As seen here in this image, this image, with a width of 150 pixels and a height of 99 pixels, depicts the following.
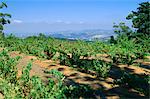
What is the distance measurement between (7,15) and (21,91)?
33.8 metres

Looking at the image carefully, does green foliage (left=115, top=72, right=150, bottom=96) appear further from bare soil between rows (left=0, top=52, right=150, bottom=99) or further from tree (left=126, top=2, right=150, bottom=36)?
tree (left=126, top=2, right=150, bottom=36)

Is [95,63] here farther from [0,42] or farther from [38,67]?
[0,42]

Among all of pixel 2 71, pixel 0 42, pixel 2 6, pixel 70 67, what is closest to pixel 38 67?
pixel 70 67

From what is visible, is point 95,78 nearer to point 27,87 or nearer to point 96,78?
point 96,78

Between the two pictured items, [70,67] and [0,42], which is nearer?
[70,67]

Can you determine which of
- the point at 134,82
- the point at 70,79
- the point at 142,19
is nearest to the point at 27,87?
the point at 70,79

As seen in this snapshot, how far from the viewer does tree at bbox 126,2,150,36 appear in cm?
4209

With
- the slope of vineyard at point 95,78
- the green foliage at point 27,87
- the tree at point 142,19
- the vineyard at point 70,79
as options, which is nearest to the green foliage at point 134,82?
the vineyard at point 70,79

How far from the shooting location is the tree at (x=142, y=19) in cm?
4209

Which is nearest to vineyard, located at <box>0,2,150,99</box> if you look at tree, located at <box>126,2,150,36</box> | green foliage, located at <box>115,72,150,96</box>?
green foliage, located at <box>115,72,150,96</box>

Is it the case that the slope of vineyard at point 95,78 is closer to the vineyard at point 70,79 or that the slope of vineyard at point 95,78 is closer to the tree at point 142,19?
the vineyard at point 70,79

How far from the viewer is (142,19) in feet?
142

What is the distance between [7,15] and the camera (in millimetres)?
42375

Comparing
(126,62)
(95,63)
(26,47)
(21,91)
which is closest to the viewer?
(21,91)
